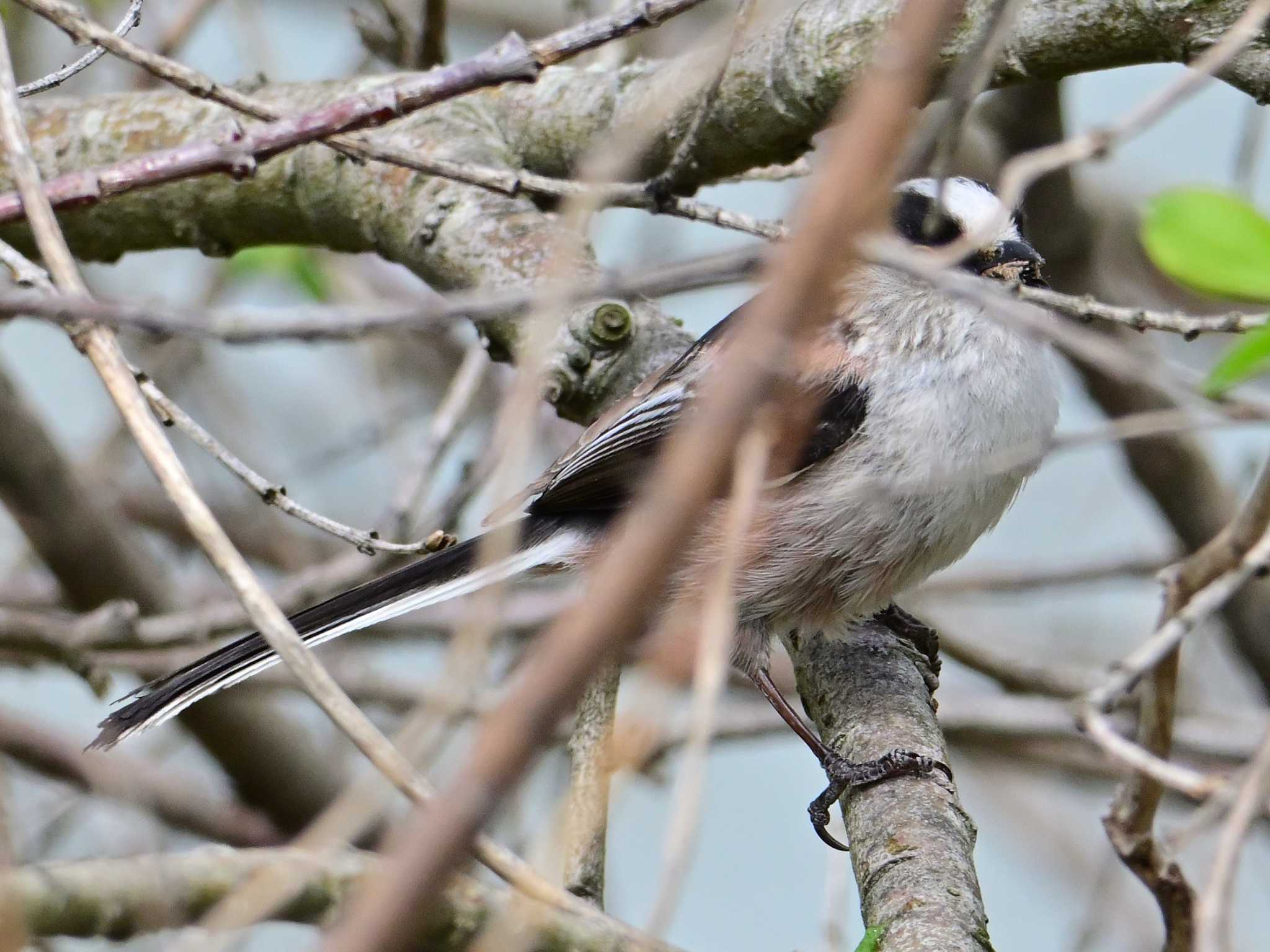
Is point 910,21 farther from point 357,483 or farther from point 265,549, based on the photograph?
point 357,483

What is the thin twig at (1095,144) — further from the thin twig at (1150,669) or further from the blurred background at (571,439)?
the blurred background at (571,439)

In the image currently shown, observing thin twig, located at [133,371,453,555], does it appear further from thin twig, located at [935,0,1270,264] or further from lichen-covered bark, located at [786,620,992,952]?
thin twig, located at [935,0,1270,264]

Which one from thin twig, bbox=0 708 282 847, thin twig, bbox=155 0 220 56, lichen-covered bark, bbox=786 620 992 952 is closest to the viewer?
lichen-covered bark, bbox=786 620 992 952

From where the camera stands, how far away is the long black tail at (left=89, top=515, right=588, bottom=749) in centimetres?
218

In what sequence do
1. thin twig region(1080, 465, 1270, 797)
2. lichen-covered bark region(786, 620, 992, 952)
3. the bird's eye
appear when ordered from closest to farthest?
thin twig region(1080, 465, 1270, 797) < lichen-covered bark region(786, 620, 992, 952) < the bird's eye

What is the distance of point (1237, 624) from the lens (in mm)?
3488

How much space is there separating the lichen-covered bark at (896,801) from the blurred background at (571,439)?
0.87 metres

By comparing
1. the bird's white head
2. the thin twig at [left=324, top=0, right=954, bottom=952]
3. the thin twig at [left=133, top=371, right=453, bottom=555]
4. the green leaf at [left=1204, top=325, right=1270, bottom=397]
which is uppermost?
the bird's white head

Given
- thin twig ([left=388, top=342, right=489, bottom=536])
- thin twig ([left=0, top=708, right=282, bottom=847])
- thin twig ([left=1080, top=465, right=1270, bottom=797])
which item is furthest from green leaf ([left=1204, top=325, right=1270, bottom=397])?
thin twig ([left=0, top=708, right=282, bottom=847])

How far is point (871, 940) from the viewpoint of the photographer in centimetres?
153

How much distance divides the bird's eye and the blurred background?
29.3 inches

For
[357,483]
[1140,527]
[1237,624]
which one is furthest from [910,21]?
[1140,527]

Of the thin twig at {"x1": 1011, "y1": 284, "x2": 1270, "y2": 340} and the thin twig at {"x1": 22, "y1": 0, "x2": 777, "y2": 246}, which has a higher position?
the thin twig at {"x1": 22, "y1": 0, "x2": 777, "y2": 246}

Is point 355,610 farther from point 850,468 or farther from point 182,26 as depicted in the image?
point 182,26
